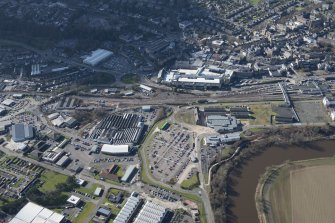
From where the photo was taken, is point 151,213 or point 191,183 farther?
point 191,183

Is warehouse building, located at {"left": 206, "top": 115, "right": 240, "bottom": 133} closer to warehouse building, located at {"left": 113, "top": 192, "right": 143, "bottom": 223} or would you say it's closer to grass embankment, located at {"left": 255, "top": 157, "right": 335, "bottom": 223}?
grass embankment, located at {"left": 255, "top": 157, "right": 335, "bottom": 223}

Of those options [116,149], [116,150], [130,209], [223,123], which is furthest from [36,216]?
[223,123]

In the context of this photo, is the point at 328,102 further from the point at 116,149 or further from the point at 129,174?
the point at 116,149

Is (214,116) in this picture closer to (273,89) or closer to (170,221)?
(273,89)

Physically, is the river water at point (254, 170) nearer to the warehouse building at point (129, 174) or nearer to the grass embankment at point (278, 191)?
the grass embankment at point (278, 191)

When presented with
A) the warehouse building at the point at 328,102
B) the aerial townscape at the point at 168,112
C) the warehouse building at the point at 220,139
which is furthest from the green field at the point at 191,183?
the warehouse building at the point at 328,102

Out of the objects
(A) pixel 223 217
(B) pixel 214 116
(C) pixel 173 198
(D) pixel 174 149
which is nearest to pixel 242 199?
(A) pixel 223 217
